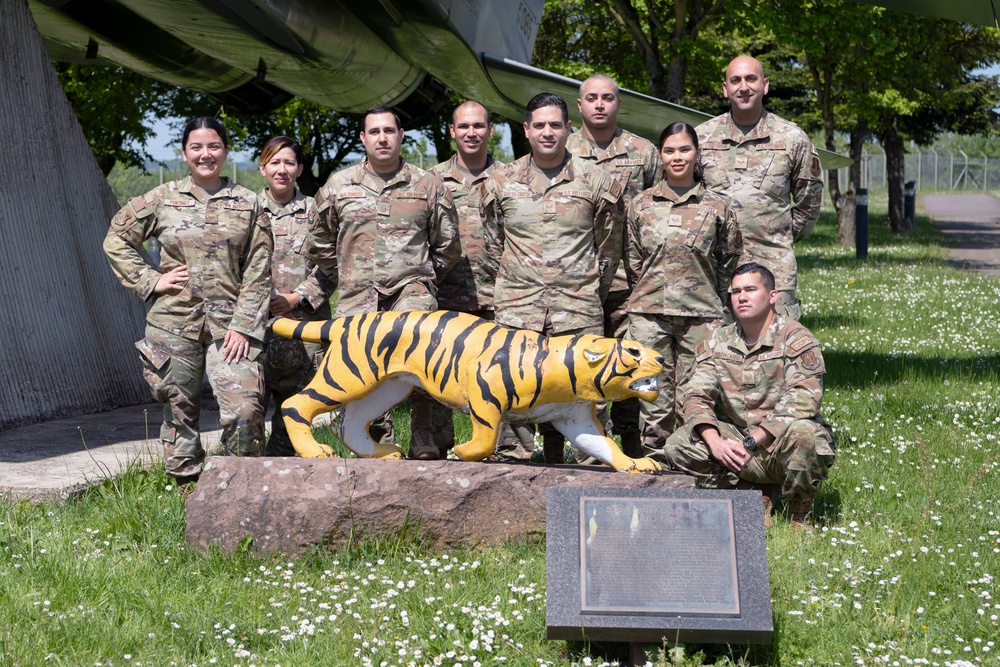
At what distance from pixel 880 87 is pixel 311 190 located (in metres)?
14.7

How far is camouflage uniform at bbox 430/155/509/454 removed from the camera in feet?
19.7

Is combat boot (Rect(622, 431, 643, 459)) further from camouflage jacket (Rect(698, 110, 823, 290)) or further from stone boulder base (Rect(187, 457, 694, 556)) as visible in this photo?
stone boulder base (Rect(187, 457, 694, 556))

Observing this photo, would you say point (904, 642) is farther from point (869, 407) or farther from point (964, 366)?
point (964, 366)

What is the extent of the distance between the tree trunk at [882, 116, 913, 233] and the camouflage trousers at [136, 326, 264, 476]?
27165 mm

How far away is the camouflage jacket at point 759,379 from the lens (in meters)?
4.83

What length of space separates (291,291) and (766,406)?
9.12 feet

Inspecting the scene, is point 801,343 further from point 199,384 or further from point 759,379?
point 199,384

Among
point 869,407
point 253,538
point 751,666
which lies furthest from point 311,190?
point 751,666

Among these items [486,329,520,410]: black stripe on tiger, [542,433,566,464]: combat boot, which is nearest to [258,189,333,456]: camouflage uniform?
[542,433,566,464]: combat boot

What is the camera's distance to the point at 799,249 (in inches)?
991

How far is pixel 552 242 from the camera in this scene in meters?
5.38

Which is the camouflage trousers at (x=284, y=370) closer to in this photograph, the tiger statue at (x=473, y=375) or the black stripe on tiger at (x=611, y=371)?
the tiger statue at (x=473, y=375)

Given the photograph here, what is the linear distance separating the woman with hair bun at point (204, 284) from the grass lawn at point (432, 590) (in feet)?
1.98

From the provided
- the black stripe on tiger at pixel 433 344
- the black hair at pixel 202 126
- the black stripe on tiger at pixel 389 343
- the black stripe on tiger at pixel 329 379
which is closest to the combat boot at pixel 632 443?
the black stripe on tiger at pixel 433 344
